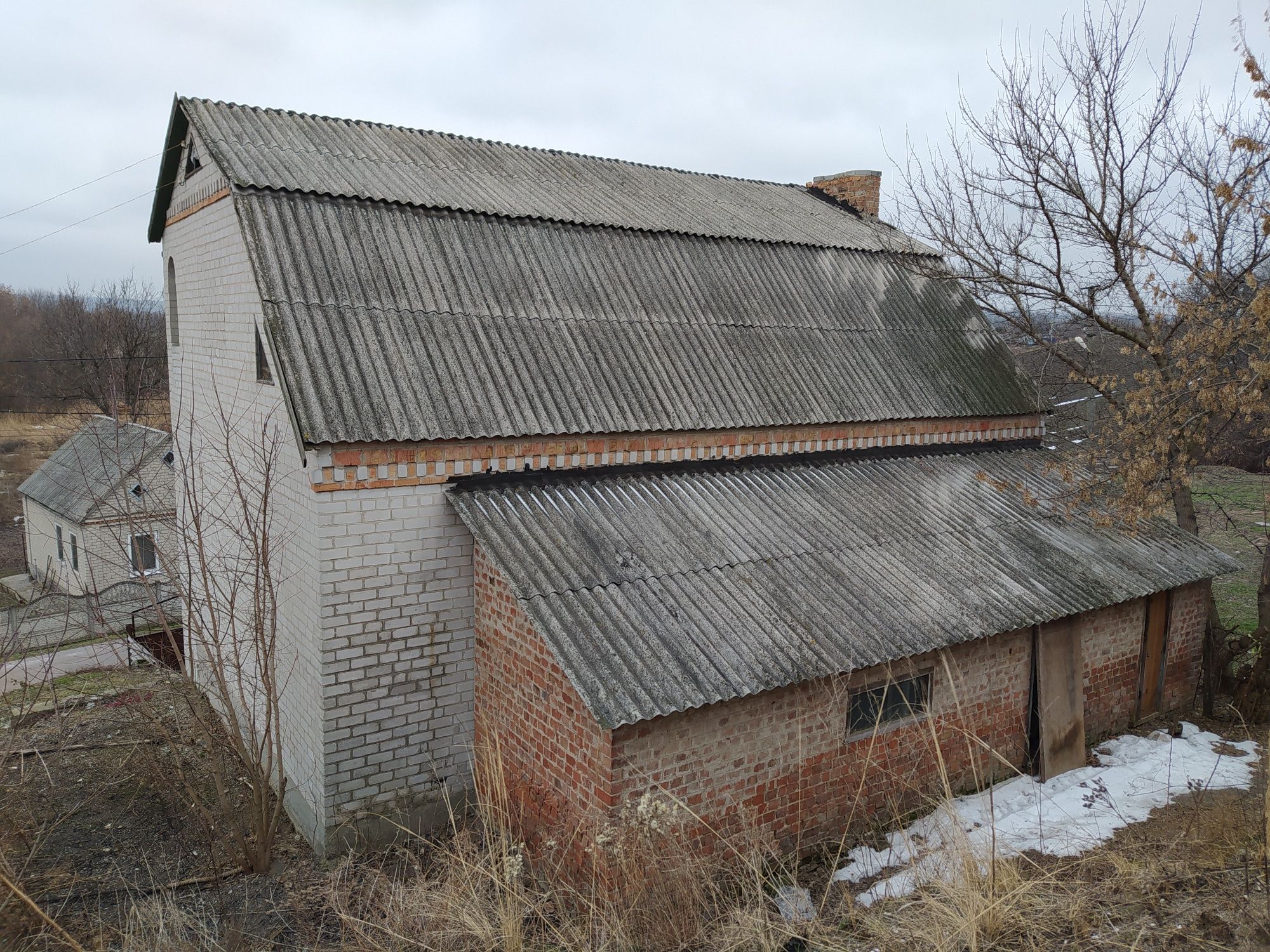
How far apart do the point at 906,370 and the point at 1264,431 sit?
145 inches

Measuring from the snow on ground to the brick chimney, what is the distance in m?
9.21

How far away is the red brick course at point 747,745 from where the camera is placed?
6191 mm

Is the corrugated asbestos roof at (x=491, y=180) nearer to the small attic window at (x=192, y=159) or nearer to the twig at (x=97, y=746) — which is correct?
the small attic window at (x=192, y=159)

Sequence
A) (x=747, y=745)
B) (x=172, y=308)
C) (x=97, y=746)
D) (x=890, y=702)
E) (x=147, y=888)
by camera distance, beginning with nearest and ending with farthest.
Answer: (x=747, y=745)
(x=147, y=888)
(x=890, y=702)
(x=97, y=746)
(x=172, y=308)

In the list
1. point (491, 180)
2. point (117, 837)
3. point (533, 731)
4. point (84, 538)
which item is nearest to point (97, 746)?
point (117, 837)

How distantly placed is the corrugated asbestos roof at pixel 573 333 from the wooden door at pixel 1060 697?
293 cm

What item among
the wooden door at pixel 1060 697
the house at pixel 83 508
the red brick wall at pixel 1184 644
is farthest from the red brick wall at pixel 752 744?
the house at pixel 83 508

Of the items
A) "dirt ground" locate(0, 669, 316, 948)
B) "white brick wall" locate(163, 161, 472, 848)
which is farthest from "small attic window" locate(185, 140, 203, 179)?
"dirt ground" locate(0, 669, 316, 948)

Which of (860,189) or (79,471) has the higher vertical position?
(860,189)

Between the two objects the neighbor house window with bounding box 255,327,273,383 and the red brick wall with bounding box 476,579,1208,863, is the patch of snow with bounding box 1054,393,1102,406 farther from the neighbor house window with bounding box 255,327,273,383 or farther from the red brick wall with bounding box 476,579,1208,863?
the neighbor house window with bounding box 255,327,273,383

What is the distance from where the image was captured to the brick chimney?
14.4 m

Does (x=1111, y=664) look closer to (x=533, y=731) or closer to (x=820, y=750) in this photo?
(x=820, y=750)

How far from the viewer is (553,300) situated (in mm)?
8656

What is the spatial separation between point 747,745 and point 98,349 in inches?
1636
